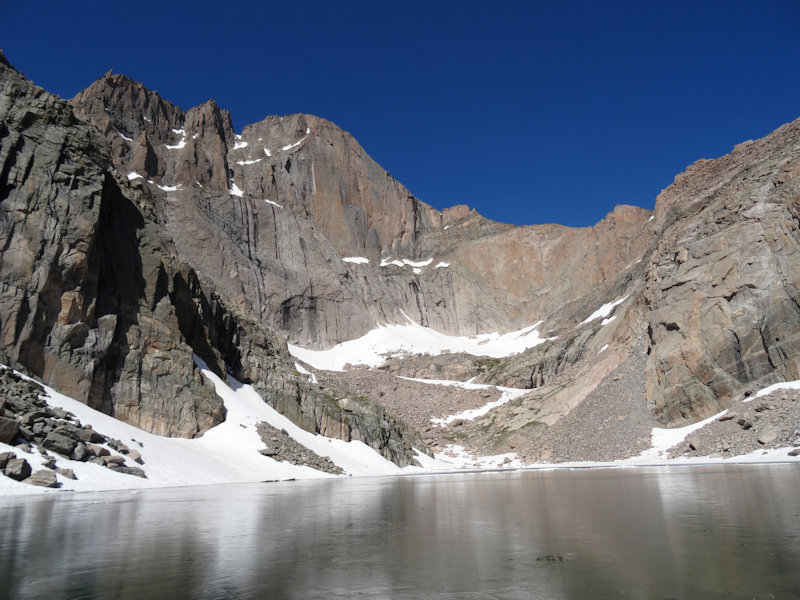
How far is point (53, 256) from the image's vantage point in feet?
113

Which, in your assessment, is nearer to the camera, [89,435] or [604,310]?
[89,435]

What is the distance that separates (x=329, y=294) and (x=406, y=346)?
23245mm

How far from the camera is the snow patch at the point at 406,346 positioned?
4857 inches

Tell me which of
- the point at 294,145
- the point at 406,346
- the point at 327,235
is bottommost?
the point at 406,346

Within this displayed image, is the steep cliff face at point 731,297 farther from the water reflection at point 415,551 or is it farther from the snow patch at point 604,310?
the water reflection at point 415,551

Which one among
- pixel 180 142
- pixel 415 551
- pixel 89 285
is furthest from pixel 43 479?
pixel 180 142

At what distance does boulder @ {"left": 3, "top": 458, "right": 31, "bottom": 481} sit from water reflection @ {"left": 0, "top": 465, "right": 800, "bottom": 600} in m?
5.29

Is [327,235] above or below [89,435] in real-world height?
above

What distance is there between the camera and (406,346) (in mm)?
132750

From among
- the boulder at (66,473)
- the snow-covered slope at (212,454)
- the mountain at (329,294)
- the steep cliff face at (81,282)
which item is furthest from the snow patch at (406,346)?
the boulder at (66,473)

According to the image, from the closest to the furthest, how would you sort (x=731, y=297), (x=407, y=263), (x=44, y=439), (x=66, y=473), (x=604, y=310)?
(x=66, y=473), (x=44, y=439), (x=731, y=297), (x=604, y=310), (x=407, y=263)

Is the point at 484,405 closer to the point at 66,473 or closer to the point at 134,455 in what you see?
the point at 134,455

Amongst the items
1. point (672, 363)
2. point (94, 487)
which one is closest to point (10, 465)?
point (94, 487)

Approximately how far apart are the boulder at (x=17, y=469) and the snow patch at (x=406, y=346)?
3724 inches
